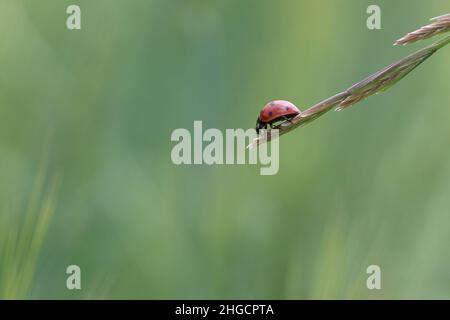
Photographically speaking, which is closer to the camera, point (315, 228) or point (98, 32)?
point (315, 228)

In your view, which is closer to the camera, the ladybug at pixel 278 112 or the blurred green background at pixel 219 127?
the ladybug at pixel 278 112

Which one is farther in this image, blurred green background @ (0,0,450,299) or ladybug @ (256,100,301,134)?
blurred green background @ (0,0,450,299)

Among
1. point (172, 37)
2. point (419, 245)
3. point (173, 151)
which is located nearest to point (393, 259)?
point (419, 245)

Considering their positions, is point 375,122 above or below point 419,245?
above

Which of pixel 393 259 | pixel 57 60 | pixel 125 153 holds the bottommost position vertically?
pixel 393 259

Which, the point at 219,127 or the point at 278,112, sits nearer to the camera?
the point at 278,112

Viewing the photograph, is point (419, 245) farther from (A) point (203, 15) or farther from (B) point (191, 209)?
(A) point (203, 15)
